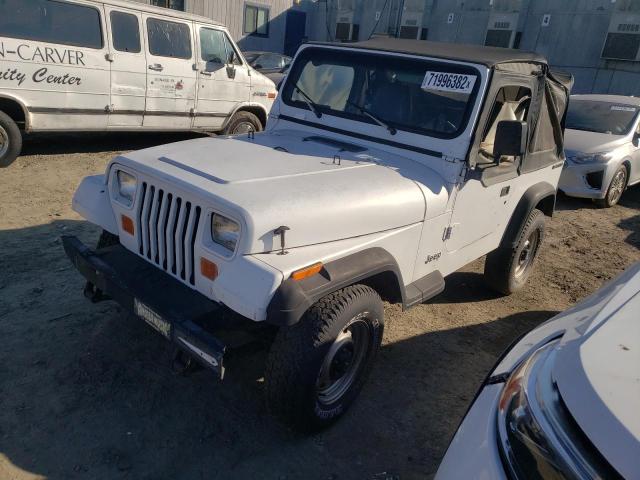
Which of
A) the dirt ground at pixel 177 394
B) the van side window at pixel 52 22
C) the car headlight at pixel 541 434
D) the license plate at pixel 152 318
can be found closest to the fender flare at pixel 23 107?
the van side window at pixel 52 22

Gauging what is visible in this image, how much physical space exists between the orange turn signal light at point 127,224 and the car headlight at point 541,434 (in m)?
2.13

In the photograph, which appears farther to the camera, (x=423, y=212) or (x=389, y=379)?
(x=389, y=379)

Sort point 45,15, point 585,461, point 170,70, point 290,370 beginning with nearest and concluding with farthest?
point 585,461, point 290,370, point 45,15, point 170,70

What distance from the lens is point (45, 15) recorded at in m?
6.29

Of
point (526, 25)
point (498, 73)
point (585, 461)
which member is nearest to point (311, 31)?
point (526, 25)

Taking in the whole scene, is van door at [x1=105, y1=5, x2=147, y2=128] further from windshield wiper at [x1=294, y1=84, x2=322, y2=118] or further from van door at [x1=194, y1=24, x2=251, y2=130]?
windshield wiper at [x1=294, y1=84, x2=322, y2=118]

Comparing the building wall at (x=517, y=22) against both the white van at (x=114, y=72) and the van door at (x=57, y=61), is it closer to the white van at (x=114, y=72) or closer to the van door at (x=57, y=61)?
the white van at (x=114, y=72)

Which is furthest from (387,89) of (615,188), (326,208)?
(615,188)

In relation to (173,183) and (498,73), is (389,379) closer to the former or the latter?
(173,183)

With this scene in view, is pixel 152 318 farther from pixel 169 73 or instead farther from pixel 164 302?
pixel 169 73

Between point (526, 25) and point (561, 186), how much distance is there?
16.3m

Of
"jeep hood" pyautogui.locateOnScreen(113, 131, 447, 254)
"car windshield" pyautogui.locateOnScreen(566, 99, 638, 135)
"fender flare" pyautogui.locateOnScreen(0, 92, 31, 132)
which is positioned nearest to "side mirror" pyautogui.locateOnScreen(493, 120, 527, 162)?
"jeep hood" pyautogui.locateOnScreen(113, 131, 447, 254)

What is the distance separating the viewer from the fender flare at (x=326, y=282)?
2.22 meters

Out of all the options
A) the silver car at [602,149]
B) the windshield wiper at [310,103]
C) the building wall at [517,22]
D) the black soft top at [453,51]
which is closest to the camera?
the black soft top at [453,51]
